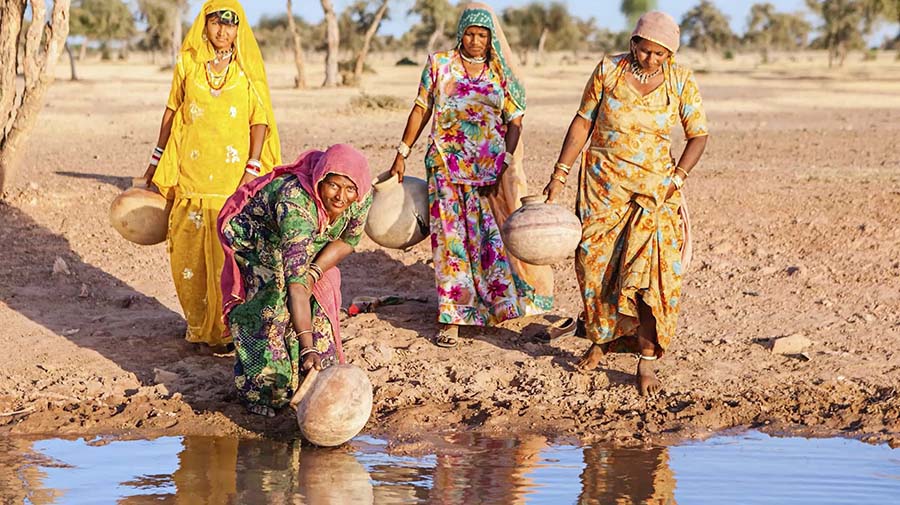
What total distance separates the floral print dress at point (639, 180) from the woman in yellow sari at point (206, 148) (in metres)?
1.75

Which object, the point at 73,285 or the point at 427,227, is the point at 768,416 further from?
the point at 73,285

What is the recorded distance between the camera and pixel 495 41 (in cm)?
647

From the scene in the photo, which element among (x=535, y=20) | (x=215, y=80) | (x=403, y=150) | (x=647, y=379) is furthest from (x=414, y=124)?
(x=535, y=20)

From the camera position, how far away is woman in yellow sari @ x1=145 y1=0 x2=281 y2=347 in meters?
6.38

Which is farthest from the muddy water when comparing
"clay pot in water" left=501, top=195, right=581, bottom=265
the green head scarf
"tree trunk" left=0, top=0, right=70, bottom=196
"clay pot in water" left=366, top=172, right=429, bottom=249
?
"tree trunk" left=0, top=0, right=70, bottom=196

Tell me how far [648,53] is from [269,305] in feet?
6.39

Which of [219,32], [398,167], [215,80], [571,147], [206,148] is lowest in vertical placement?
[398,167]

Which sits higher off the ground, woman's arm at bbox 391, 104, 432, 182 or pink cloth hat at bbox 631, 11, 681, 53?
pink cloth hat at bbox 631, 11, 681, 53

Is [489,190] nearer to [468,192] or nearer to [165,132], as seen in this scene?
[468,192]

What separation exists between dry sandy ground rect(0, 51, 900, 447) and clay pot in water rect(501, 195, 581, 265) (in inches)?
26.7

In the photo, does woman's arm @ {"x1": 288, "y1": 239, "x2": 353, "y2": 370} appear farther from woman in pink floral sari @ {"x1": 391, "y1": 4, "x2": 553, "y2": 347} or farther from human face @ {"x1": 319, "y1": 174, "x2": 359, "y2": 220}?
woman in pink floral sari @ {"x1": 391, "y1": 4, "x2": 553, "y2": 347}

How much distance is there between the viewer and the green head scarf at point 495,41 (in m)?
6.36

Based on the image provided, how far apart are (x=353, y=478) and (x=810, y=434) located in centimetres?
202

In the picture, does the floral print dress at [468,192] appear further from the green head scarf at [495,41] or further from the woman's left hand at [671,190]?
the woman's left hand at [671,190]
